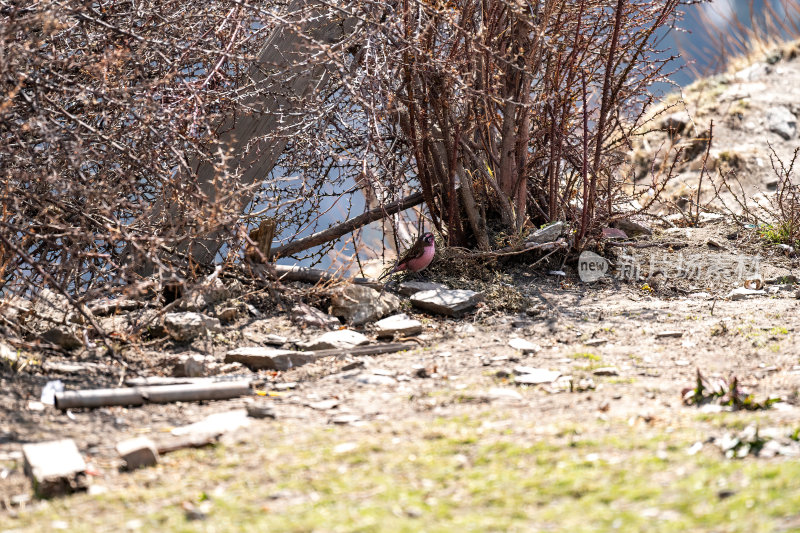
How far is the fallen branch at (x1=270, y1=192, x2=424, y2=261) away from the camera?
582 cm

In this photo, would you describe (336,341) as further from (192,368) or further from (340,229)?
(340,229)

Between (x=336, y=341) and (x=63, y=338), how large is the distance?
138 centimetres

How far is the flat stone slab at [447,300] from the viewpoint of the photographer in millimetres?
4926

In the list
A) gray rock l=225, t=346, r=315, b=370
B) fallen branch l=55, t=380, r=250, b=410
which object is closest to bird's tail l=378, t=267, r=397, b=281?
gray rock l=225, t=346, r=315, b=370

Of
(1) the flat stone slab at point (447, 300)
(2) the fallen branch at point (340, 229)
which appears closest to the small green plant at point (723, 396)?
(1) the flat stone slab at point (447, 300)

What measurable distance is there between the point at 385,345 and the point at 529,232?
2.19 meters

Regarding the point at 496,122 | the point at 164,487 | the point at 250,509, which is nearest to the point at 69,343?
the point at 164,487

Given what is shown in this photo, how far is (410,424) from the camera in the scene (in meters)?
2.81

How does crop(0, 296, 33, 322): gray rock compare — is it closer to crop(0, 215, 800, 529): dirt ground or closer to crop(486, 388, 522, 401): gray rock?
crop(0, 215, 800, 529): dirt ground

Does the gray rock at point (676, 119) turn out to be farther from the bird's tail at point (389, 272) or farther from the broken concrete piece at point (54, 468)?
the broken concrete piece at point (54, 468)

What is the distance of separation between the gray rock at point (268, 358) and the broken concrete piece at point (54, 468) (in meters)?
1.34

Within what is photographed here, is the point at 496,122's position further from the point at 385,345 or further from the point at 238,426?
the point at 238,426

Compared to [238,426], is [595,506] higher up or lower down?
lower down

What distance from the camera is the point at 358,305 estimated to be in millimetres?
4797
